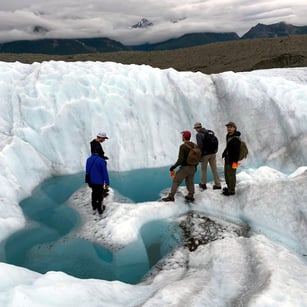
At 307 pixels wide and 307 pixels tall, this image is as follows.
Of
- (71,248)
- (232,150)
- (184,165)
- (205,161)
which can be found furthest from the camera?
(205,161)

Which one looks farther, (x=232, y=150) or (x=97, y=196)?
(x=97, y=196)

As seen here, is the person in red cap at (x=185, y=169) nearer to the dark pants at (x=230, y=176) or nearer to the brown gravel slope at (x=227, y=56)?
the dark pants at (x=230, y=176)

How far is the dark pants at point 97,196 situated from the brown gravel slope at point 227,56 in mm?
45639

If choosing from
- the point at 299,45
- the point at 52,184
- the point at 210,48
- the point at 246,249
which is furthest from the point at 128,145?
the point at 210,48

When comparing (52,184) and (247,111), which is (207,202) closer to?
(52,184)

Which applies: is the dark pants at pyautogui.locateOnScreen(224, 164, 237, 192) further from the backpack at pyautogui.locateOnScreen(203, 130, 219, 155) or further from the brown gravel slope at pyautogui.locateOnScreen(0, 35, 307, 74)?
the brown gravel slope at pyautogui.locateOnScreen(0, 35, 307, 74)

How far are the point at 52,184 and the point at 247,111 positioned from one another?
992cm

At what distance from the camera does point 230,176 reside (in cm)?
1108

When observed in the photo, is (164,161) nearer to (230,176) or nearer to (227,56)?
(230,176)

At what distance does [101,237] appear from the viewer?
9.81 meters

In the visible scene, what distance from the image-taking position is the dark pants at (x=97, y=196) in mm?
10930

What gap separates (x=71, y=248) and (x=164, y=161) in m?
8.71

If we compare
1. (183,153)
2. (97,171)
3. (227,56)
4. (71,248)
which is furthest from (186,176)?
(227,56)

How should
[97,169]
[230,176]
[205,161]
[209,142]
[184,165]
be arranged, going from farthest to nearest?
1. [205,161]
2. [209,142]
3. [230,176]
4. [184,165]
5. [97,169]
